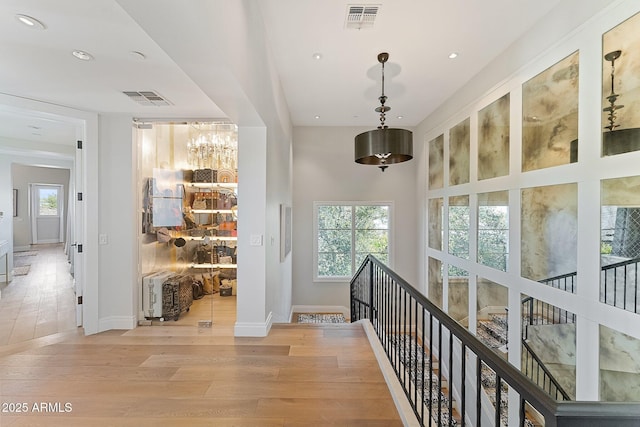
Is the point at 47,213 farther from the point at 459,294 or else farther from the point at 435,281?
the point at 459,294

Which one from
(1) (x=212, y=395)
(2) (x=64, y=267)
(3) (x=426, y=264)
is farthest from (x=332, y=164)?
(2) (x=64, y=267)

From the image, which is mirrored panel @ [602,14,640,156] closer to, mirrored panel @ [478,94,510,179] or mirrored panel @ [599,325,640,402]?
mirrored panel @ [478,94,510,179]

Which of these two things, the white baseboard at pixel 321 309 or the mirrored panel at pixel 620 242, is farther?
the white baseboard at pixel 321 309

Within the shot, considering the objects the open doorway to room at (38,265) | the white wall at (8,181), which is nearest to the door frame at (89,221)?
the open doorway to room at (38,265)

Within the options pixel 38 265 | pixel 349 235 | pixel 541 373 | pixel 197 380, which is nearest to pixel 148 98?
pixel 197 380

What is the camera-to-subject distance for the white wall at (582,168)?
6.89 feet

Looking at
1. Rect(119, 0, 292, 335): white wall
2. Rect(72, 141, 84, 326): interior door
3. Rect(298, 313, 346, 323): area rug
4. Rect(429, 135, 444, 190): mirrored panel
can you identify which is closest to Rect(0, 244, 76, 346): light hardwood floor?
Rect(72, 141, 84, 326): interior door

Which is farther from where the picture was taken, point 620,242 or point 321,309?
point 321,309

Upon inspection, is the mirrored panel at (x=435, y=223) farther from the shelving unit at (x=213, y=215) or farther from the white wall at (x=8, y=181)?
the white wall at (x=8, y=181)

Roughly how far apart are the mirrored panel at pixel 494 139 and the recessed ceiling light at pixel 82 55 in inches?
163

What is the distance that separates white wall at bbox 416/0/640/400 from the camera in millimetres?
2100

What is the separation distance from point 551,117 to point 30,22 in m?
4.17

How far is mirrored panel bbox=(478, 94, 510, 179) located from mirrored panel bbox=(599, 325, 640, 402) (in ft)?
6.02

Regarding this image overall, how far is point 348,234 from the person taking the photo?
20.1 ft
